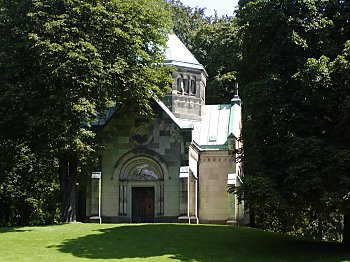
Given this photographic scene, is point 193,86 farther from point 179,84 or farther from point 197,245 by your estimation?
point 197,245

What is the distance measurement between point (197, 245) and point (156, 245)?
5.33 ft

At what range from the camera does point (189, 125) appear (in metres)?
33.0

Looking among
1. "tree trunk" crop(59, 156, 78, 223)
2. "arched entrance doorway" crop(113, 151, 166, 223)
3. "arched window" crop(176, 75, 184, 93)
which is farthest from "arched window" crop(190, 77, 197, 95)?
"tree trunk" crop(59, 156, 78, 223)

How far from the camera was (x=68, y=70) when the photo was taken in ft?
89.2

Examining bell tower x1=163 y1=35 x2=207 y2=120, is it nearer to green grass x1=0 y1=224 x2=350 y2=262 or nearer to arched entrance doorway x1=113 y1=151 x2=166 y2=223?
arched entrance doorway x1=113 y1=151 x2=166 y2=223

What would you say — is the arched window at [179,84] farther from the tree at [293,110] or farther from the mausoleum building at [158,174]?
the tree at [293,110]

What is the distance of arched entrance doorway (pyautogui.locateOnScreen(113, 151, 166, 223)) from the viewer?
1297 inches

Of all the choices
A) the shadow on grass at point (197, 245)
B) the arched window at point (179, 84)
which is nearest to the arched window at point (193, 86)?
the arched window at point (179, 84)

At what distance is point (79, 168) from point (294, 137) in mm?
15474

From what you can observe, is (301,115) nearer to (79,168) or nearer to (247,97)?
(247,97)

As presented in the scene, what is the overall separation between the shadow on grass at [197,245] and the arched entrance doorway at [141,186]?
5681 millimetres

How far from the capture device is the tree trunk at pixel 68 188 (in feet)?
101

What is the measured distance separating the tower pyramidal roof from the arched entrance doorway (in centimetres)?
701

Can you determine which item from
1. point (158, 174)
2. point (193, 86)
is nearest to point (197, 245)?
point (158, 174)
